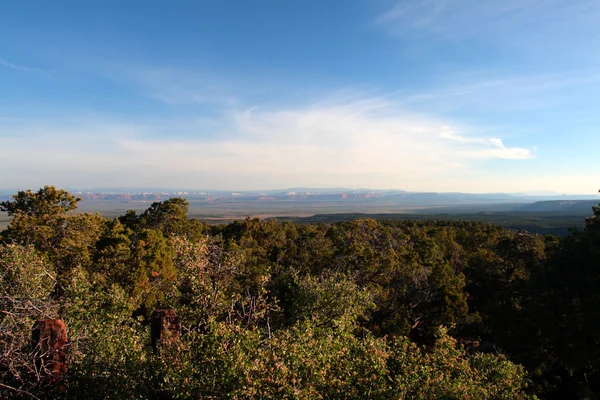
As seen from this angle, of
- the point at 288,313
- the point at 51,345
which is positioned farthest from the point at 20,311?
the point at 288,313

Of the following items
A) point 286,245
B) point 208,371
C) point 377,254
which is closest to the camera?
point 208,371

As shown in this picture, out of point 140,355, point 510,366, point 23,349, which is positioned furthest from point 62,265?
point 510,366

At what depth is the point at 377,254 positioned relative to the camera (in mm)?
27281

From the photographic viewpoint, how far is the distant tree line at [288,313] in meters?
6.91

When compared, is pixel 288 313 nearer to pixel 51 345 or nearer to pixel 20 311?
pixel 51 345

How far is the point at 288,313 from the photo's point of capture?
1427 centimetres

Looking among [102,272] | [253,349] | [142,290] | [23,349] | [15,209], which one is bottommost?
[142,290]

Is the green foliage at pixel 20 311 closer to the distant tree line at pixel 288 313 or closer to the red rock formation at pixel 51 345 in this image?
the distant tree line at pixel 288 313

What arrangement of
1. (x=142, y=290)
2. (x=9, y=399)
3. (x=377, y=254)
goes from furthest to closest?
(x=377, y=254) → (x=142, y=290) → (x=9, y=399)

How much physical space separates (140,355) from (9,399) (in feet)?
8.77

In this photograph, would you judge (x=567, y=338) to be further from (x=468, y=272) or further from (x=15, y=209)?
(x=15, y=209)

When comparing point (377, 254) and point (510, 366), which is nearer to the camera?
point (510, 366)

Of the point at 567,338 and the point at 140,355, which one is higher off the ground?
the point at 140,355

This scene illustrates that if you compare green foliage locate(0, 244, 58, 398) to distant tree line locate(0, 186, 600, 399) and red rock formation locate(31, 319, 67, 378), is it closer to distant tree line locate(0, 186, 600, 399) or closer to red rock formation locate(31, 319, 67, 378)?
distant tree line locate(0, 186, 600, 399)
